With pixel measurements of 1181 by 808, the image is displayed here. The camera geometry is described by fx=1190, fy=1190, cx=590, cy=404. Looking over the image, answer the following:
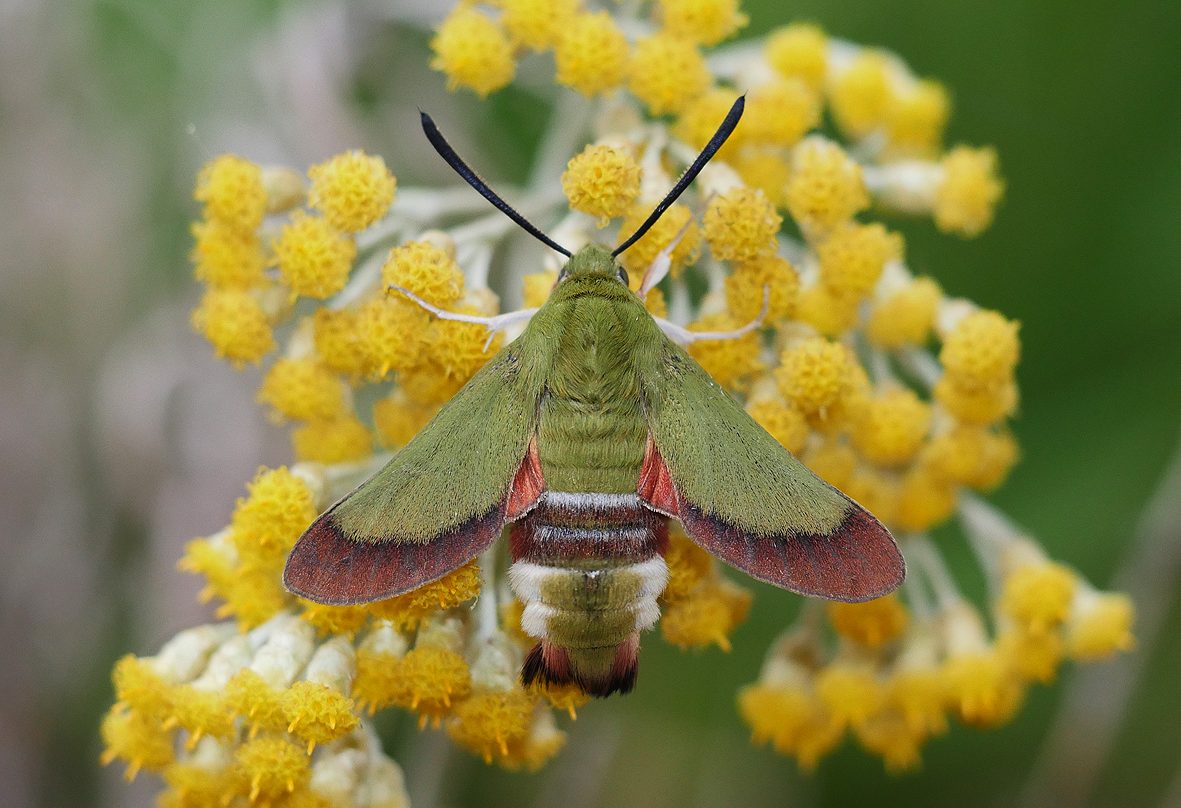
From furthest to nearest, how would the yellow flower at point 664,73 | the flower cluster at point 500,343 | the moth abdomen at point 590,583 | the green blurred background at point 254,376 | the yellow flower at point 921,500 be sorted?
the green blurred background at point 254,376 < the yellow flower at point 921,500 < the yellow flower at point 664,73 < the flower cluster at point 500,343 < the moth abdomen at point 590,583

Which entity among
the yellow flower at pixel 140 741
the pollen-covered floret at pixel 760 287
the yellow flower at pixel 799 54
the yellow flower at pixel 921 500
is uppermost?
the yellow flower at pixel 799 54

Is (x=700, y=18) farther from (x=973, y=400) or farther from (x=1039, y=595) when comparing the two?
(x=1039, y=595)

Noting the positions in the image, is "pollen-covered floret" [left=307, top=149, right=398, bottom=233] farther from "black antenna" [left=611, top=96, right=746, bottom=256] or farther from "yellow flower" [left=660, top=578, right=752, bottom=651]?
"yellow flower" [left=660, top=578, right=752, bottom=651]

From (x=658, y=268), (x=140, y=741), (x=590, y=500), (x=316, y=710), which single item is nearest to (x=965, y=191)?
(x=658, y=268)

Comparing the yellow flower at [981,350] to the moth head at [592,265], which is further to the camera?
the yellow flower at [981,350]

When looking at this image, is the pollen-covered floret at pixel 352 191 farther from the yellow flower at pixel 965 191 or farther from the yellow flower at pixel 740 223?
the yellow flower at pixel 965 191

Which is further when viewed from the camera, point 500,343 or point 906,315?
point 906,315

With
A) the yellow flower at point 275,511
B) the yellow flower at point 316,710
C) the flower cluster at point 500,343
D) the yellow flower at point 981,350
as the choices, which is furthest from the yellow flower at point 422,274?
the yellow flower at point 981,350
